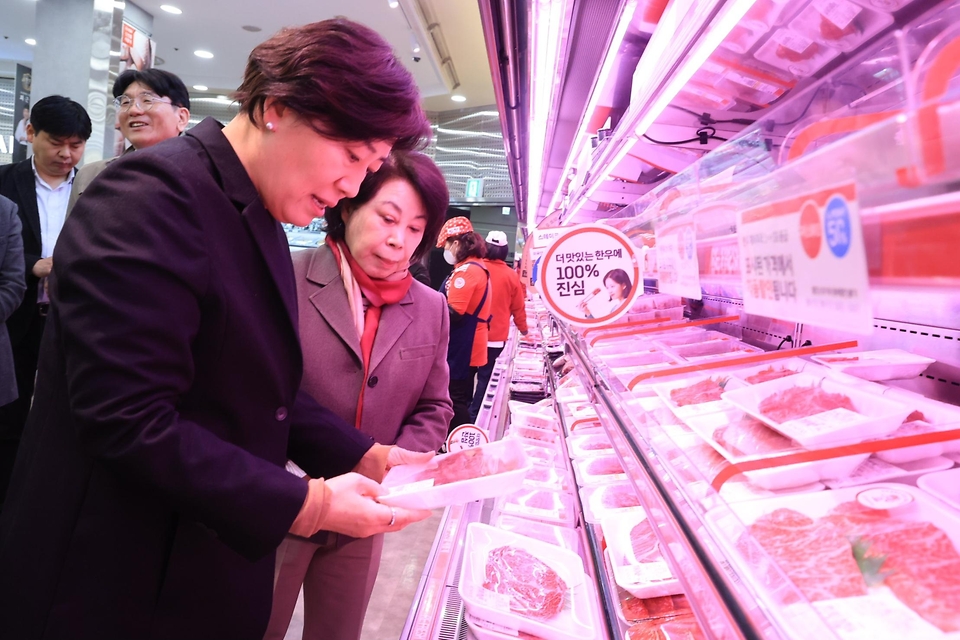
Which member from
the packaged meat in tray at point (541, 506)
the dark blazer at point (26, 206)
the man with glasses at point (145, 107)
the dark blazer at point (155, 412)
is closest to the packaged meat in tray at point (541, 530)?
the packaged meat in tray at point (541, 506)

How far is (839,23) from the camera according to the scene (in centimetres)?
120

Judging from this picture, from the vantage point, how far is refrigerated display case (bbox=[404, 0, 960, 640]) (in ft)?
1.89

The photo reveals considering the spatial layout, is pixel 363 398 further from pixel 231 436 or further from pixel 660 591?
pixel 660 591

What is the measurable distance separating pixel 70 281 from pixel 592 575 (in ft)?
5.28

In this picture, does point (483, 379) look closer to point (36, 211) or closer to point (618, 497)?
point (36, 211)

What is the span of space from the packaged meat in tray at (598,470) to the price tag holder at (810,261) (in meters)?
1.50

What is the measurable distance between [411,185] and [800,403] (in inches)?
43.9

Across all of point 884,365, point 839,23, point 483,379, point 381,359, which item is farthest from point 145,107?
point 483,379

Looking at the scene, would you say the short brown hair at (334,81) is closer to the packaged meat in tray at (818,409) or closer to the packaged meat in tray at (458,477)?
the packaged meat in tray at (458,477)

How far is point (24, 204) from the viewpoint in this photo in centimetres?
304

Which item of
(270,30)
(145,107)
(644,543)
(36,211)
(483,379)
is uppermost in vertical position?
(270,30)

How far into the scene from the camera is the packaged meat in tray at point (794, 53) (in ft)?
4.17

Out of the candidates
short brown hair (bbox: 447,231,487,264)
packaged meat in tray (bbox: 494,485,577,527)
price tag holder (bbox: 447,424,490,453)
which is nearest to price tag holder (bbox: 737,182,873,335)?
price tag holder (bbox: 447,424,490,453)

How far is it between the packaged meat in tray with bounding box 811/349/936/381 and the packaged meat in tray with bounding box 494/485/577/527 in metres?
1.21
